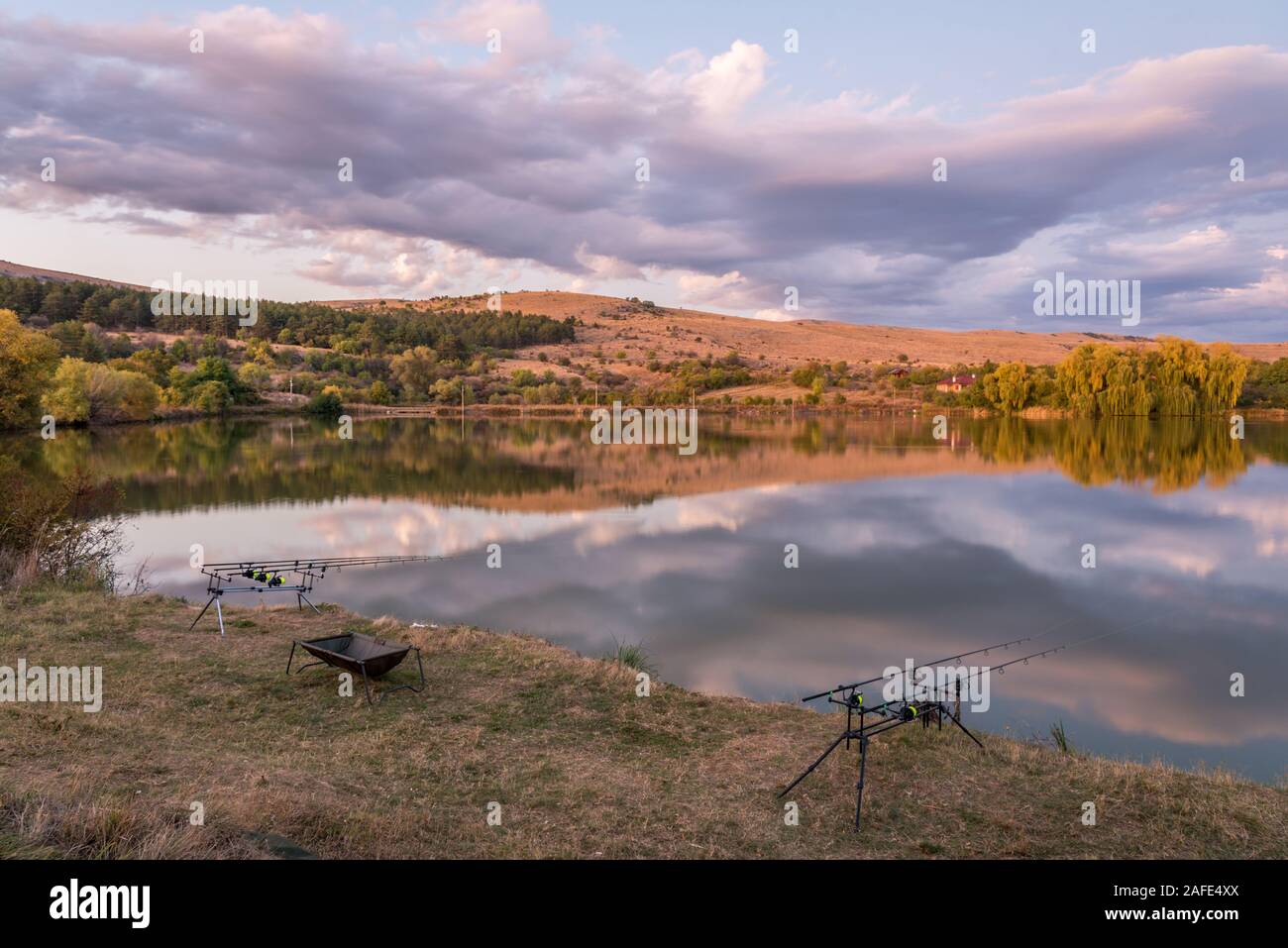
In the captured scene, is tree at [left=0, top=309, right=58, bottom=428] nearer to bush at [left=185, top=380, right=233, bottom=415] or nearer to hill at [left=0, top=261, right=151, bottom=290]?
bush at [left=185, top=380, right=233, bottom=415]

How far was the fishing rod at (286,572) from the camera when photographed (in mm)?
14320

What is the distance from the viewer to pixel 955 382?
96375mm

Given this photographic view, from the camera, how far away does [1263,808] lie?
7281mm

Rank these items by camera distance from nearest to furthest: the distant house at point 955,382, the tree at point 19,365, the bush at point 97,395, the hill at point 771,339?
the tree at point 19,365
the bush at point 97,395
the distant house at point 955,382
the hill at point 771,339

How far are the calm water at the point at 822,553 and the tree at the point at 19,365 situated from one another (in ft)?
10.4

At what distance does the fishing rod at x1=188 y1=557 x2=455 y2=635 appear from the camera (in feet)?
47.0

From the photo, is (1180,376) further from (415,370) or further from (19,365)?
(19,365)

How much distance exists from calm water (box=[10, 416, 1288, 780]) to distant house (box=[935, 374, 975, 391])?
43.7 metres

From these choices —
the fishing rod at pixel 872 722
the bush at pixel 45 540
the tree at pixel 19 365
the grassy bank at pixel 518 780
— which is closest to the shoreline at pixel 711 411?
the tree at pixel 19 365

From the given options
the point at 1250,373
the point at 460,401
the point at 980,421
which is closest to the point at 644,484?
the point at 980,421

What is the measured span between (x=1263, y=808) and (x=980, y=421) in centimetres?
8216

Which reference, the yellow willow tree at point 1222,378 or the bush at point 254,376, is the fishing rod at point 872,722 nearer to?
the yellow willow tree at point 1222,378

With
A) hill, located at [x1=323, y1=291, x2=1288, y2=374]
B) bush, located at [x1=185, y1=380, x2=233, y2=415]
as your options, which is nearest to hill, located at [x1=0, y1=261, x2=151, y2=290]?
hill, located at [x1=323, y1=291, x2=1288, y2=374]
